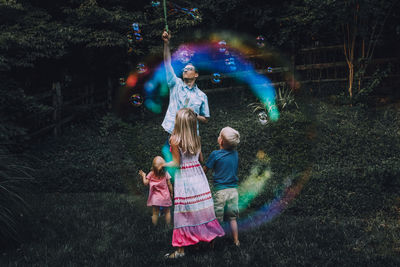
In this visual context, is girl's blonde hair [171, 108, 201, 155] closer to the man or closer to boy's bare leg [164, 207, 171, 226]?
the man

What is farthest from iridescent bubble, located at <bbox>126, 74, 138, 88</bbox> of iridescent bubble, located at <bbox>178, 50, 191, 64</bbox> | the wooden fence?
iridescent bubble, located at <bbox>178, 50, 191, 64</bbox>

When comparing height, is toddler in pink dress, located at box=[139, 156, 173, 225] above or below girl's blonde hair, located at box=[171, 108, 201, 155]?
below

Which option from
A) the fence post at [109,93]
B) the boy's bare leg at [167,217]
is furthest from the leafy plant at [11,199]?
the fence post at [109,93]

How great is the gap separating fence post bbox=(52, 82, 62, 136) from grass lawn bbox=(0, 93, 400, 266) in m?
0.99

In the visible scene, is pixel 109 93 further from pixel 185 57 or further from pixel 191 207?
pixel 191 207

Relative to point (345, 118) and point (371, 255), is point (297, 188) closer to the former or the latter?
point (371, 255)

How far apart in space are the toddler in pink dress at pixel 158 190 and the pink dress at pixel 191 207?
3.30 ft

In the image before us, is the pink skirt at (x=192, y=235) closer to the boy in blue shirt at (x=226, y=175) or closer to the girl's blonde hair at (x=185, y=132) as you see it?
the boy in blue shirt at (x=226, y=175)

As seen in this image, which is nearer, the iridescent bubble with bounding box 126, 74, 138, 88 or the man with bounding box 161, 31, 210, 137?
the man with bounding box 161, 31, 210, 137

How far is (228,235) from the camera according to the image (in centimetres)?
394

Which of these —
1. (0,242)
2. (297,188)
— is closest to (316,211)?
(297,188)

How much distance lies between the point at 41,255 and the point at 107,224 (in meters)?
1.07

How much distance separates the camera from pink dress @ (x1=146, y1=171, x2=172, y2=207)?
14.5ft

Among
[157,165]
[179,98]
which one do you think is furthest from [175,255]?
[179,98]
